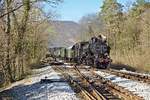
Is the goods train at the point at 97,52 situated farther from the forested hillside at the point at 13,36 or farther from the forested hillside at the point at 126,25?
the forested hillside at the point at 126,25

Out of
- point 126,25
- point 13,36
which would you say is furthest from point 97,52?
point 126,25

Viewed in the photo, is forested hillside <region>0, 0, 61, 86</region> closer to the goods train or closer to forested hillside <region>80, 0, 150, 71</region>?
the goods train

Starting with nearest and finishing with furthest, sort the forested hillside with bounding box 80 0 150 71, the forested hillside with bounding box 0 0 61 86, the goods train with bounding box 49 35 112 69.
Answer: the forested hillside with bounding box 0 0 61 86 → the goods train with bounding box 49 35 112 69 → the forested hillside with bounding box 80 0 150 71

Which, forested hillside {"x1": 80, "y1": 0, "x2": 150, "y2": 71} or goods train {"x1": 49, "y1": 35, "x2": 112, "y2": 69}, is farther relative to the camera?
forested hillside {"x1": 80, "y1": 0, "x2": 150, "y2": 71}

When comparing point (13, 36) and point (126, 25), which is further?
point (126, 25)

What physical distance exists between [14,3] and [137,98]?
21.5m

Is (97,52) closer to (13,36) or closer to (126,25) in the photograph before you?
(13,36)

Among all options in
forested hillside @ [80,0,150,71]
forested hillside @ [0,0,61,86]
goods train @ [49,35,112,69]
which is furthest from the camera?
forested hillside @ [80,0,150,71]

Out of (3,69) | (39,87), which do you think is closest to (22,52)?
(3,69)

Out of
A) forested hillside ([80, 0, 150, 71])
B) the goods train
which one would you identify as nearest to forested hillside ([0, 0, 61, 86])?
the goods train

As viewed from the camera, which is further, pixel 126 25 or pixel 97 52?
pixel 126 25

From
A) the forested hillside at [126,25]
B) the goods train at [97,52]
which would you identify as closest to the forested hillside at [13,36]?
the goods train at [97,52]

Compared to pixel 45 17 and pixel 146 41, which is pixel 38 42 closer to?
pixel 45 17

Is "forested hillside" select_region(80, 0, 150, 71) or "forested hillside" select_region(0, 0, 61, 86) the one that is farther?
"forested hillside" select_region(80, 0, 150, 71)
